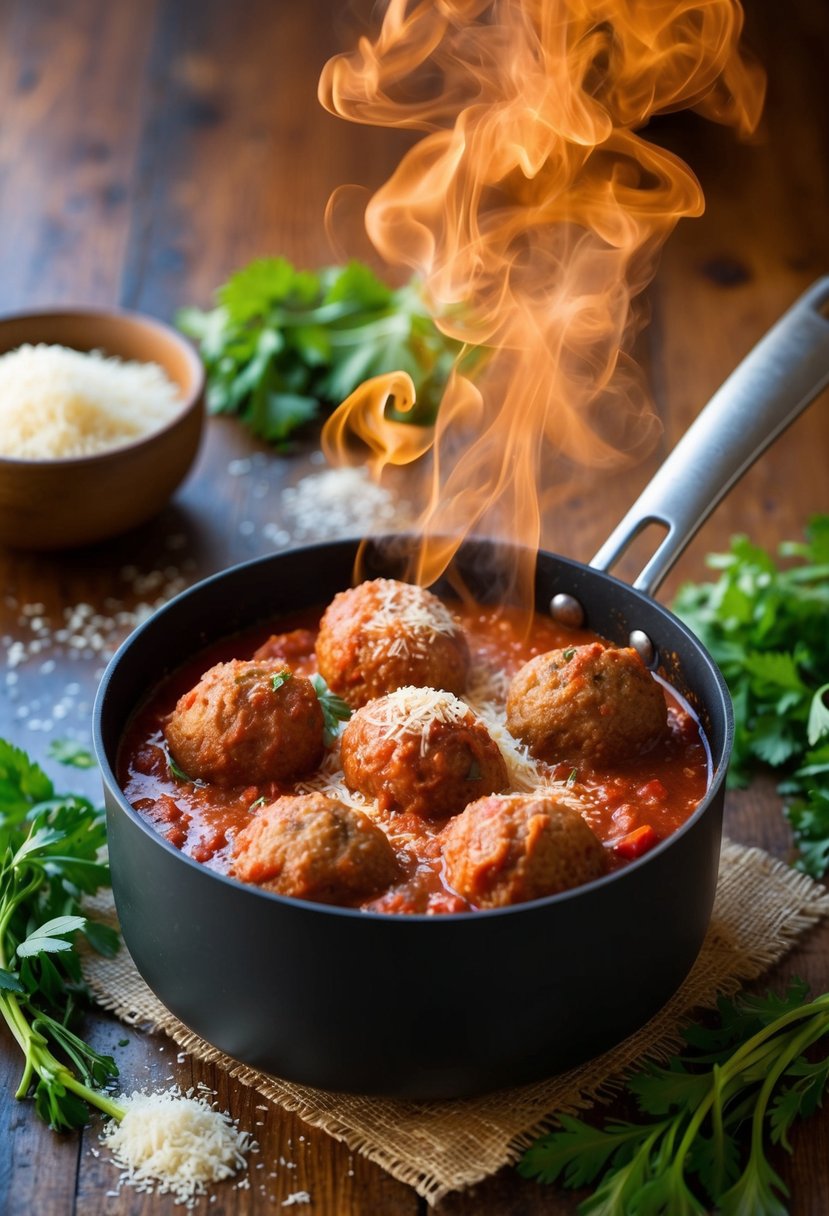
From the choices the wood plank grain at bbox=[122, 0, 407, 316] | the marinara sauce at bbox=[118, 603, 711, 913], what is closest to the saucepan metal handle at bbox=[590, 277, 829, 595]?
the marinara sauce at bbox=[118, 603, 711, 913]

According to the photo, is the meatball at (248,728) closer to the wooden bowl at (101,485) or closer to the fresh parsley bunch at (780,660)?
the fresh parsley bunch at (780,660)

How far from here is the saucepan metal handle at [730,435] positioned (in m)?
3.71

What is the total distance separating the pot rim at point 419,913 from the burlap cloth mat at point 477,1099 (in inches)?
17.7

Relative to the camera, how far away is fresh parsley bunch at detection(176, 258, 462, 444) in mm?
5367

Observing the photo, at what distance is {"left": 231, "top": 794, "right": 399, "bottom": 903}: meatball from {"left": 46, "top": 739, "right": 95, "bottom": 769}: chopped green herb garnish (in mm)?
1157

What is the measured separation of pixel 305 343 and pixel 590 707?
2612 millimetres

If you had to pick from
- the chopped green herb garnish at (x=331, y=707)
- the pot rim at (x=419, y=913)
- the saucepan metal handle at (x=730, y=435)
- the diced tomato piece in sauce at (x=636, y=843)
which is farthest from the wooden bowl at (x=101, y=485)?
the diced tomato piece in sauce at (x=636, y=843)

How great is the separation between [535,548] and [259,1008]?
4.56 ft

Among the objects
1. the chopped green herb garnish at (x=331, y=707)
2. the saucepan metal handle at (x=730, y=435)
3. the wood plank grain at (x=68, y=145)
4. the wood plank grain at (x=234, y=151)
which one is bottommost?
the wood plank grain at (x=68, y=145)

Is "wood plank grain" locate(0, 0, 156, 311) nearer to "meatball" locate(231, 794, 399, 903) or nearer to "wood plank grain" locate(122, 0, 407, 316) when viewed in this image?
"wood plank grain" locate(122, 0, 407, 316)

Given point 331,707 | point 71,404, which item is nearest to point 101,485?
point 71,404

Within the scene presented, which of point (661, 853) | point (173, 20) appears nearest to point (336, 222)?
point (173, 20)

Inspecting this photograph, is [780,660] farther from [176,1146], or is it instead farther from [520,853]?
[176,1146]

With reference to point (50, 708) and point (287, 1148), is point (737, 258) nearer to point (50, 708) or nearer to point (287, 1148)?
point (50, 708)
